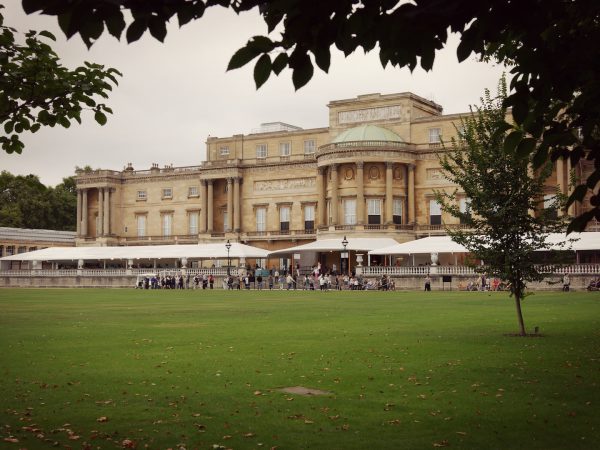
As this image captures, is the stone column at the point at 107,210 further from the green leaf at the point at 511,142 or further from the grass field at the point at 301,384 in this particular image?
the green leaf at the point at 511,142

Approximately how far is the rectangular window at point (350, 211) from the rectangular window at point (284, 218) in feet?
28.7

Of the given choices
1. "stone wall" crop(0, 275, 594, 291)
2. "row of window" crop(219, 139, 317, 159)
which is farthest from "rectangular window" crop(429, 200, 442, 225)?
"stone wall" crop(0, 275, 594, 291)

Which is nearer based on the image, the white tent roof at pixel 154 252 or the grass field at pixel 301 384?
the grass field at pixel 301 384

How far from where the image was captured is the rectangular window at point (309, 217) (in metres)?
80.4

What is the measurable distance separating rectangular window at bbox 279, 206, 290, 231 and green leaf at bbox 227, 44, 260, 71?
77062 millimetres

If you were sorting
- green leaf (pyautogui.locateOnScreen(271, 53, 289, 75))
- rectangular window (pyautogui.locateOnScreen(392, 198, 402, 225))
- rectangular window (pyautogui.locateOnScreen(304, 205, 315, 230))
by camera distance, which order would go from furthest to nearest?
rectangular window (pyautogui.locateOnScreen(304, 205, 315, 230)) < rectangular window (pyautogui.locateOnScreen(392, 198, 402, 225)) < green leaf (pyautogui.locateOnScreen(271, 53, 289, 75))

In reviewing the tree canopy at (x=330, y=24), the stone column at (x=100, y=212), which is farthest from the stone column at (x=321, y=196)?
the tree canopy at (x=330, y=24)

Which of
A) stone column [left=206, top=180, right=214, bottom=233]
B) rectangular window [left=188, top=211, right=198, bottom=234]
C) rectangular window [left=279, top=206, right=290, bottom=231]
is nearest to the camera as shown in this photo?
rectangular window [left=279, top=206, right=290, bottom=231]

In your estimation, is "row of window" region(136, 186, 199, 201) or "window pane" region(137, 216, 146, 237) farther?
"window pane" region(137, 216, 146, 237)

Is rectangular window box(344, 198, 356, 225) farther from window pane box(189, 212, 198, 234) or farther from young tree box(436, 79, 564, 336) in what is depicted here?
young tree box(436, 79, 564, 336)

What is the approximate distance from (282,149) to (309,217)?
9.16 m

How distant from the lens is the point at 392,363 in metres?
15.1

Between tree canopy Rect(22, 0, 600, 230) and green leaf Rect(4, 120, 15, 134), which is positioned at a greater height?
green leaf Rect(4, 120, 15, 134)

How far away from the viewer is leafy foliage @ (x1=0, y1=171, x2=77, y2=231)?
113688 millimetres
